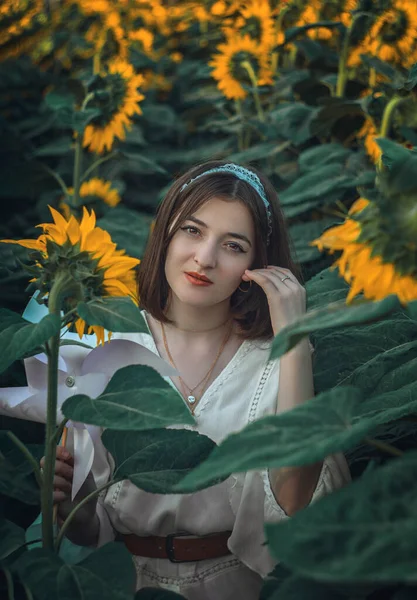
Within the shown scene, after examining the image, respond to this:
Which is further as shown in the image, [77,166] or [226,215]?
[77,166]

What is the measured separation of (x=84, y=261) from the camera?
3.04 ft

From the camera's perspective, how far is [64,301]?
981 millimetres

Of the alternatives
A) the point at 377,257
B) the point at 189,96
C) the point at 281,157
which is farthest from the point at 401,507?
the point at 189,96

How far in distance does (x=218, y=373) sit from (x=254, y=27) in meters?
1.56

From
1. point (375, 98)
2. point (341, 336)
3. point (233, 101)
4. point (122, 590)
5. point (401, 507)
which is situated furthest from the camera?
point (233, 101)

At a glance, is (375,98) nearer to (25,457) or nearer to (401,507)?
(25,457)

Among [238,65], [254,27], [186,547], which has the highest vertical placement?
[254,27]

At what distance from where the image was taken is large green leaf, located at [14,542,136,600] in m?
0.79

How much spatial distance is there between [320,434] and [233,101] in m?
2.09

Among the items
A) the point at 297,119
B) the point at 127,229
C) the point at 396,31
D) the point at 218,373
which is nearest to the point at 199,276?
the point at 218,373

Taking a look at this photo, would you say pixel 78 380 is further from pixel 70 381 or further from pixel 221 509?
pixel 221 509

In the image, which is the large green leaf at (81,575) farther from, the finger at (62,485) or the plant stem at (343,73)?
the plant stem at (343,73)

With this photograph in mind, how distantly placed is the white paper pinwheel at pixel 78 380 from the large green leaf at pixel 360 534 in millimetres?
455

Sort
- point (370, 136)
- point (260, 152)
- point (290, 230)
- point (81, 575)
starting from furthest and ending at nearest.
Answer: point (260, 152), point (290, 230), point (370, 136), point (81, 575)
